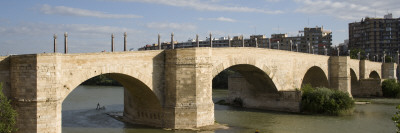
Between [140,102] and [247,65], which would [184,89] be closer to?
[140,102]

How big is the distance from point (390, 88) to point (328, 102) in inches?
678

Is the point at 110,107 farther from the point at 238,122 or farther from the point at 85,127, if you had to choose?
the point at 238,122

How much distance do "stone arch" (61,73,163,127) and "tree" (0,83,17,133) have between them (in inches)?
193

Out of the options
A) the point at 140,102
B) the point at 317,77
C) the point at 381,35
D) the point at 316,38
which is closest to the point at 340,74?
the point at 317,77

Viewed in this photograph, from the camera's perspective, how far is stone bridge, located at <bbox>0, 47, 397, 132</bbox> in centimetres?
1357

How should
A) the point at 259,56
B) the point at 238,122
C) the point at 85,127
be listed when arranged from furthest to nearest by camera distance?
the point at 259,56
the point at 238,122
the point at 85,127

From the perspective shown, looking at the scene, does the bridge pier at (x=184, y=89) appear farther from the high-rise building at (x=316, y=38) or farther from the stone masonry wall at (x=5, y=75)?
the high-rise building at (x=316, y=38)

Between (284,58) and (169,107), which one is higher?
(284,58)

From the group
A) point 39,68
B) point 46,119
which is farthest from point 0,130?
point 39,68

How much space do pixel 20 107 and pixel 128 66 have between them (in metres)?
4.70

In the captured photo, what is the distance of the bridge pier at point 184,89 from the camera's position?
18141 millimetres

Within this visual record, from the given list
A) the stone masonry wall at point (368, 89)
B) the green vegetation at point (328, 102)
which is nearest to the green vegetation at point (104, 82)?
the stone masonry wall at point (368, 89)

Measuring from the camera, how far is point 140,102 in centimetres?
1983

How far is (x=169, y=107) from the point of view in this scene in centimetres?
1828
